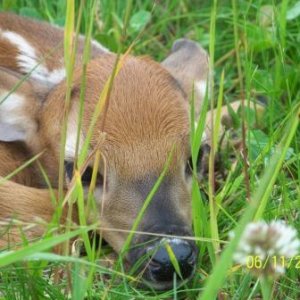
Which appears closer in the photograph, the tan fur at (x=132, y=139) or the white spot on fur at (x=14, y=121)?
the tan fur at (x=132, y=139)

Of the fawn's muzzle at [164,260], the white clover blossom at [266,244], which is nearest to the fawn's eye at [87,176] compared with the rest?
the fawn's muzzle at [164,260]

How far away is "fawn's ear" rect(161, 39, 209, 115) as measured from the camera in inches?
165

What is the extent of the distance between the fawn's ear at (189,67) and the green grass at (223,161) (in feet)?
0.36

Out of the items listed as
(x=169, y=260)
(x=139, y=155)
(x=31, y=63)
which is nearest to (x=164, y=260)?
(x=169, y=260)

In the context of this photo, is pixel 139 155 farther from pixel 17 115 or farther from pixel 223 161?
pixel 223 161

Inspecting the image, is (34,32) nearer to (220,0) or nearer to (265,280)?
(220,0)

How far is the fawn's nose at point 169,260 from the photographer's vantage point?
3.04m

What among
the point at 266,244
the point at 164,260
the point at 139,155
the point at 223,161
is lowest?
the point at 164,260

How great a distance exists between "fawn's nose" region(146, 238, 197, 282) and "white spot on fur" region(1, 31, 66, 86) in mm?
1176

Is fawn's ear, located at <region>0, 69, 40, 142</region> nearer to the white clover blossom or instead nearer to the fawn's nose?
the fawn's nose

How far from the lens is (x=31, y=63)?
4109mm

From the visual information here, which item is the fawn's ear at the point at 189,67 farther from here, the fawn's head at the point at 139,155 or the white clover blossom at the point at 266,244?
the white clover blossom at the point at 266,244

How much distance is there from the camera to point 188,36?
530 cm

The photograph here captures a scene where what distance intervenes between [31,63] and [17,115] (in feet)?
1.02
